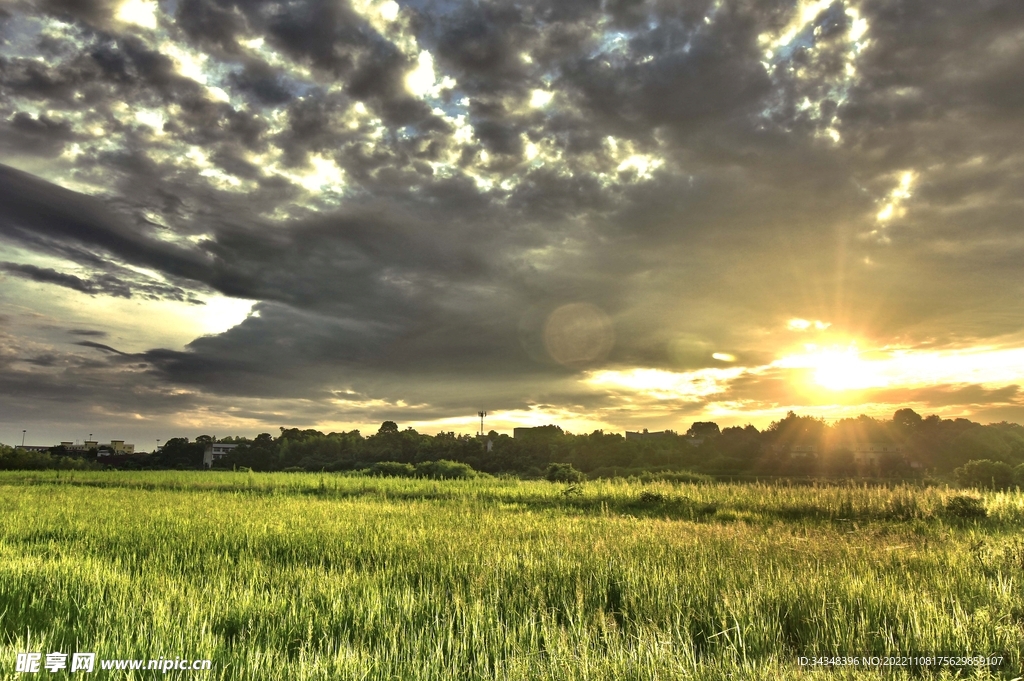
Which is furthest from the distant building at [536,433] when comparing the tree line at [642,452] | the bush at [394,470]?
the bush at [394,470]

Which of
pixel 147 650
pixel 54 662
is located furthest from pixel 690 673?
pixel 54 662

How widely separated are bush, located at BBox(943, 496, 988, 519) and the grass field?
20.6 feet

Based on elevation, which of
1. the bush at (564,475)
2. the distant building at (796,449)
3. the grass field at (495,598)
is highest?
the grass field at (495,598)

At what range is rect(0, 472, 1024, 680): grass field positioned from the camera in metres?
5.48

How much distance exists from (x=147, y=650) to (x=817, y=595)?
7515mm

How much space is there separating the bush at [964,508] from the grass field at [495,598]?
6275mm

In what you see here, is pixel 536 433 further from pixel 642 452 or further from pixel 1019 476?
pixel 1019 476

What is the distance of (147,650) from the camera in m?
A: 5.51

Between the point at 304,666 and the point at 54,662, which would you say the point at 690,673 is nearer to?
the point at 304,666

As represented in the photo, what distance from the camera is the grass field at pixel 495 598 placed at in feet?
18.0


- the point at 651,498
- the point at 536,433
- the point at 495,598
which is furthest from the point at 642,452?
the point at 495,598

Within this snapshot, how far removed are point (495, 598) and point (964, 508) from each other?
20.8m

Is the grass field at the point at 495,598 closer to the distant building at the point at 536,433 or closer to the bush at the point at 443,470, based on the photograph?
the bush at the point at 443,470

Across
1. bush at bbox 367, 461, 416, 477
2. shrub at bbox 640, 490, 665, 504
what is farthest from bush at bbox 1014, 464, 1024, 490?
bush at bbox 367, 461, 416, 477
